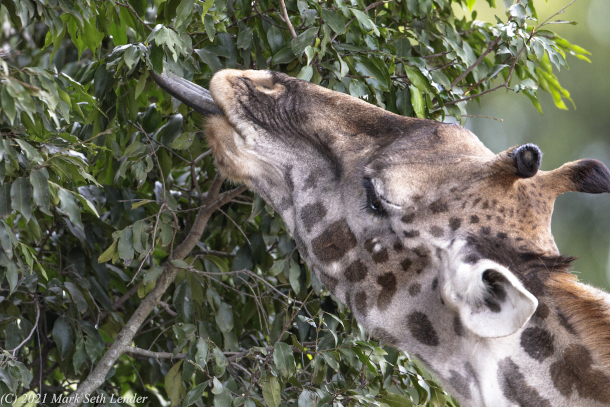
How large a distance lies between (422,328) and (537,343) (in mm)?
295

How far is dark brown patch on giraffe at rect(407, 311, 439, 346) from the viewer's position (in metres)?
1.57

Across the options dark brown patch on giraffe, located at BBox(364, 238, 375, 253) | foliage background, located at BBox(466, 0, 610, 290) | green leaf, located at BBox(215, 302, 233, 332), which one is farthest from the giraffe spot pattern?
foliage background, located at BBox(466, 0, 610, 290)

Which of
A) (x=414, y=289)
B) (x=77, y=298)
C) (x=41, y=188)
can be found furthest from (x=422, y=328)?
(x=77, y=298)

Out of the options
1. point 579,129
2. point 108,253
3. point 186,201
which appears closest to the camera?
point 108,253

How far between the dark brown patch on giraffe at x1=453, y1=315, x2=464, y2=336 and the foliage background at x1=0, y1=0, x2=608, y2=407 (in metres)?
0.53

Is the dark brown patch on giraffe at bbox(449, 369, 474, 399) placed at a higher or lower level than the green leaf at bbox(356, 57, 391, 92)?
lower

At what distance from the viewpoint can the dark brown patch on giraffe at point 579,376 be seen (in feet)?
4.50

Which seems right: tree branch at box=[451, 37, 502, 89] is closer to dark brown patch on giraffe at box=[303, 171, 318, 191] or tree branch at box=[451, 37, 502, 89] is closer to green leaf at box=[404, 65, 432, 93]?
green leaf at box=[404, 65, 432, 93]

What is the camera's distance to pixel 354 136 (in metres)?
1.83

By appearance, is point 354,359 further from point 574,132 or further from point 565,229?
point 574,132

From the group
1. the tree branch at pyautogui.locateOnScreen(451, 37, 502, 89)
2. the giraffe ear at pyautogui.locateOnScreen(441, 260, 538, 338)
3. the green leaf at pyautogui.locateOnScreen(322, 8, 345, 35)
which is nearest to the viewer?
the giraffe ear at pyautogui.locateOnScreen(441, 260, 538, 338)

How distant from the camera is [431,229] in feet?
5.24

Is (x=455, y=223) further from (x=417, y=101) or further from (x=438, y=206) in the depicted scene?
(x=417, y=101)

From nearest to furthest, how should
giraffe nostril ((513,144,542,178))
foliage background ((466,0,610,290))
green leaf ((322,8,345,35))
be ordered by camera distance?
giraffe nostril ((513,144,542,178)) < green leaf ((322,8,345,35)) < foliage background ((466,0,610,290))
